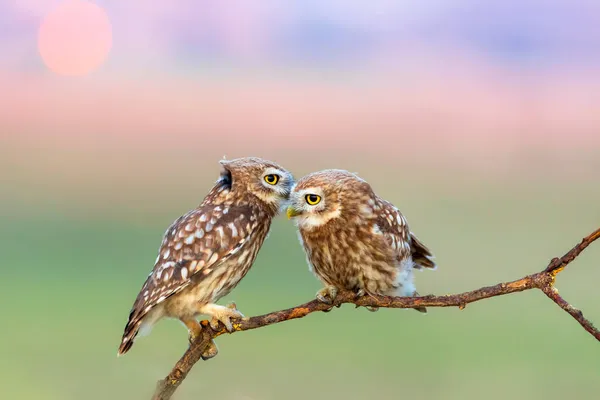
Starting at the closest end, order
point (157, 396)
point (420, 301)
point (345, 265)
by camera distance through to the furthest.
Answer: point (420, 301) < point (157, 396) < point (345, 265)

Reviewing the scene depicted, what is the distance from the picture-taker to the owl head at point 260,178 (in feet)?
6.92

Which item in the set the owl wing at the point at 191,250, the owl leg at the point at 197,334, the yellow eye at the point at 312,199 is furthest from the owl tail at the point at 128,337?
the yellow eye at the point at 312,199

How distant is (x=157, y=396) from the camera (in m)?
1.75

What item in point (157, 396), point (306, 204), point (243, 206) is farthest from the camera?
point (243, 206)

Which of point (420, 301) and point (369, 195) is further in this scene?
point (369, 195)

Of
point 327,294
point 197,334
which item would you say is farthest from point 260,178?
point 197,334

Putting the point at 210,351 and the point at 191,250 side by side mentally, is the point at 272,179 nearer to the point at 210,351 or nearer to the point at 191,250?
the point at 191,250

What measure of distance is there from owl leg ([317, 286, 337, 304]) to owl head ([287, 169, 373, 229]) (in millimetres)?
210

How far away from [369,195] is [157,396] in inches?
35.2

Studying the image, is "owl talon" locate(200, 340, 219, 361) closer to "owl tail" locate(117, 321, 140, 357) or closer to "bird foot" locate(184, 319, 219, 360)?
"bird foot" locate(184, 319, 219, 360)

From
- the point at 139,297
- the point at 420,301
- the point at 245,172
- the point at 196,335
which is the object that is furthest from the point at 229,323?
the point at 420,301

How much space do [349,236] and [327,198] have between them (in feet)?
0.58

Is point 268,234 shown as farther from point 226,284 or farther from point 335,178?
point 335,178

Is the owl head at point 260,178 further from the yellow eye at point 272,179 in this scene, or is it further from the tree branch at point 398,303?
the tree branch at point 398,303
